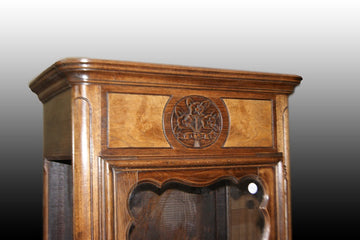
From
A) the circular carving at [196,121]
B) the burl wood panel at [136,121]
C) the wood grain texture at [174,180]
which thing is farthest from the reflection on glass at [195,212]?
the burl wood panel at [136,121]

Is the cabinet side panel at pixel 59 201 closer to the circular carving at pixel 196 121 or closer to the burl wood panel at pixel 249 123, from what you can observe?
the circular carving at pixel 196 121

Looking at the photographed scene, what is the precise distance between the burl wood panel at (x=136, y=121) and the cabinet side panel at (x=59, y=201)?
644 millimetres

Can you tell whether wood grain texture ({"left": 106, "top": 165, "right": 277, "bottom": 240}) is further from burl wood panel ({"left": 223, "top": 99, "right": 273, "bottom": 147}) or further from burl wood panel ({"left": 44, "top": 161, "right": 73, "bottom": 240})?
burl wood panel ({"left": 44, "top": 161, "right": 73, "bottom": 240})

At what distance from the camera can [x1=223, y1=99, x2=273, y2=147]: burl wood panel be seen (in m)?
2.35

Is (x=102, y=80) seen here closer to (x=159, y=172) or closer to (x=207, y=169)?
(x=159, y=172)

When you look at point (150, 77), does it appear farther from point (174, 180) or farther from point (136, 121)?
point (174, 180)

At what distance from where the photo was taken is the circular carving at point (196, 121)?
2229 mm

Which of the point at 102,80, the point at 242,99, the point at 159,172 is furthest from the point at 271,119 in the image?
the point at 102,80

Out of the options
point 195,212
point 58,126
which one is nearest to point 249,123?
point 195,212

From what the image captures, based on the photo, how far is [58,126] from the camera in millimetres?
2289

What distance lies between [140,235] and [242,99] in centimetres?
95

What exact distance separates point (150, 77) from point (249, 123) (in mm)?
556

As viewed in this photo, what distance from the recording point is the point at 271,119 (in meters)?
2.46

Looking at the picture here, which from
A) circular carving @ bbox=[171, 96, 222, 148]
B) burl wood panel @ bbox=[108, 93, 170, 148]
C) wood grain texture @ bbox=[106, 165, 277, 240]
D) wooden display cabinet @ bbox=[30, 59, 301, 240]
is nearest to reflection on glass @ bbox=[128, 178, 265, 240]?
wooden display cabinet @ bbox=[30, 59, 301, 240]
